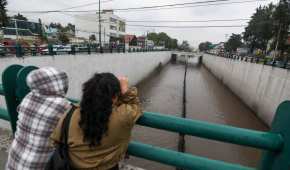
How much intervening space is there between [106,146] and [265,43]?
4954 cm

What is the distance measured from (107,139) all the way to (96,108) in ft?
0.61

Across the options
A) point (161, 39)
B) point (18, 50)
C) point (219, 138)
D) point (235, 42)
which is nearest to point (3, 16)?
point (18, 50)

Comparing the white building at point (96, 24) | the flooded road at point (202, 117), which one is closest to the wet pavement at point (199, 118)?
the flooded road at point (202, 117)

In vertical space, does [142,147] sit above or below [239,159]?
above

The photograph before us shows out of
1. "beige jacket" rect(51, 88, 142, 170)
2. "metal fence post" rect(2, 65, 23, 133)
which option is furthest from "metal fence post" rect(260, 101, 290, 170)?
"metal fence post" rect(2, 65, 23, 133)

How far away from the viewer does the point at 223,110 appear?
537 inches

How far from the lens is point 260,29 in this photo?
1446 inches

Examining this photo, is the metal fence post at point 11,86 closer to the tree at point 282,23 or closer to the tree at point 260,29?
the tree at point 282,23

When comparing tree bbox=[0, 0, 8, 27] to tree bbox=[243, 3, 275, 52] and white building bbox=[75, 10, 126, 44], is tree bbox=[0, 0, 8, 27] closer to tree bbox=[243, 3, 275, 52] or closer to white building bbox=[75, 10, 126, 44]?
white building bbox=[75, 10, 126, 44]

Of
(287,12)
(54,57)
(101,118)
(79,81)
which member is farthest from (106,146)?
(287,12)

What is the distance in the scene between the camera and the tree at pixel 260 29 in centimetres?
3569

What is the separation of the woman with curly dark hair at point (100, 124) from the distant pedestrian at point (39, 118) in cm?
22

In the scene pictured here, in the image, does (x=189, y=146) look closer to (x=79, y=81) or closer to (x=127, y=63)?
A: (x=79, y=81)

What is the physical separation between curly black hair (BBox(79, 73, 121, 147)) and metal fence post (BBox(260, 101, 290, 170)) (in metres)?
0.83
